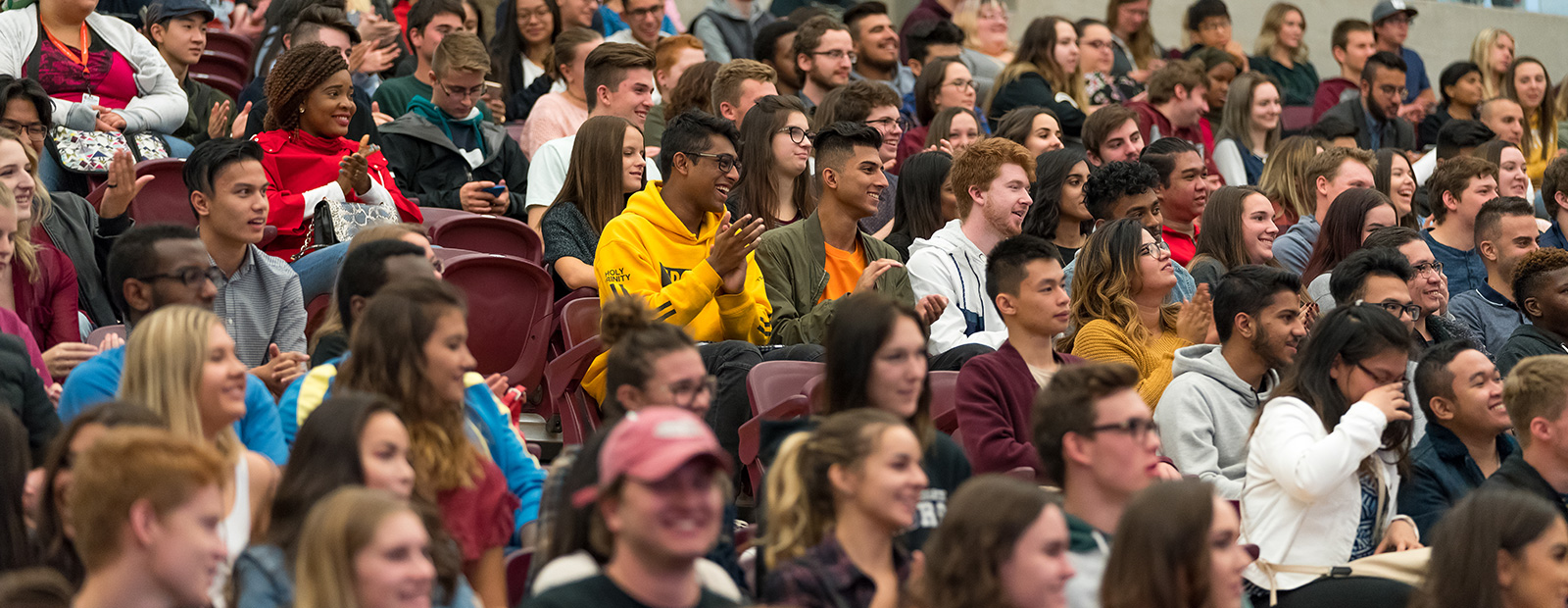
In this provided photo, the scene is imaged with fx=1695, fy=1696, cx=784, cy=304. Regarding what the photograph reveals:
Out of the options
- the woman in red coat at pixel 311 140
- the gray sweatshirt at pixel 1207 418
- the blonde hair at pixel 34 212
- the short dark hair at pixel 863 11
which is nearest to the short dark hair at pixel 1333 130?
the short dark hair at pixel 863 11

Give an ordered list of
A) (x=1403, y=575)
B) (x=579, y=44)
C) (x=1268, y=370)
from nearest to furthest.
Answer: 1. (x=1403, y=575)
2. (x=1268, y=370)
3. (x=579, y=44)

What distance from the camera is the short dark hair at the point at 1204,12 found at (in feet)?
37.9

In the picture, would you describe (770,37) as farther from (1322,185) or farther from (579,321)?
(579,321)

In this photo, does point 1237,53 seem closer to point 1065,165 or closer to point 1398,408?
point 1065,165

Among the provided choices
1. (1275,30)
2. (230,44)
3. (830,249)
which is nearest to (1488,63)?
(1275,30)

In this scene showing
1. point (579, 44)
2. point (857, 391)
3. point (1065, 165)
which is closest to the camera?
point (857, 391)

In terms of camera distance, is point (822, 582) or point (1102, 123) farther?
point (1102, 123)

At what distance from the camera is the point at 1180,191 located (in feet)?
23.4

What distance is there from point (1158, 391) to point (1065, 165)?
158 cm

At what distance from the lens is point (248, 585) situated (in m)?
2.99

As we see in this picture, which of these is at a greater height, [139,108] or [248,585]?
[248,585]

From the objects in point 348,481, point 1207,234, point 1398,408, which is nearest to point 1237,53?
point 1207,234

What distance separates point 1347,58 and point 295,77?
25.9 feet

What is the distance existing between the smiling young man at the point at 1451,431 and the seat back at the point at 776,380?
167 centimetres
